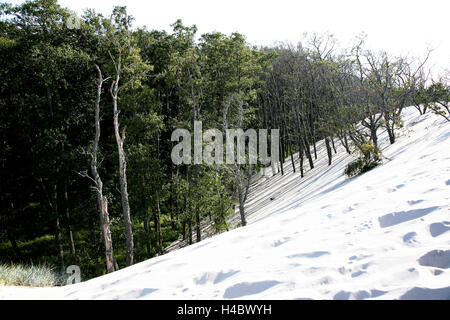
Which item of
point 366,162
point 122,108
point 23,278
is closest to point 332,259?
point 23,278

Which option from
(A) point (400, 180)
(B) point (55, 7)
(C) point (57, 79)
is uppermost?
(B) point (55, 7)

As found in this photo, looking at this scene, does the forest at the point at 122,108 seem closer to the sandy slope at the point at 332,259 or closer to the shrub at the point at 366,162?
the shrub at the point at 366,162

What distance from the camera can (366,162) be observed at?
1134 centimetres

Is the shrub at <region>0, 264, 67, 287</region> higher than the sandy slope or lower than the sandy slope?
lower

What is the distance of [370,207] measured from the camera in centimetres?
541

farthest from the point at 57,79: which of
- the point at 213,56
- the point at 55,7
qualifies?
the point at 213,56

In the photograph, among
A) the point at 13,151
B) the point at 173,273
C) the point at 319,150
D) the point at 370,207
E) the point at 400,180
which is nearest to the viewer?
the point at 173,273

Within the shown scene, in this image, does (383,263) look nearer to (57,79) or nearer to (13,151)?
(57,79)

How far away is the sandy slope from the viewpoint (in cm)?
308

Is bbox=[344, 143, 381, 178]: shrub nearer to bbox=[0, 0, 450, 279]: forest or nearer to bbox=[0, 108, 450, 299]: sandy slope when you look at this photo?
bbox=[0, 0, 450, 279]: forest

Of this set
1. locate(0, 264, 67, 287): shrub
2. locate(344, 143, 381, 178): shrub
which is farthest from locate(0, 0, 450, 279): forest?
locate(0, 264, 67, 287): shrub

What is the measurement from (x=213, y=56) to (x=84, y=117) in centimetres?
774

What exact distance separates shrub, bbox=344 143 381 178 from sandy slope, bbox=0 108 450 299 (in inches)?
189

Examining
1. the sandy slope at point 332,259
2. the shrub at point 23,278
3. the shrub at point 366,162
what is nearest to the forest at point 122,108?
the shrub at point 366,162
